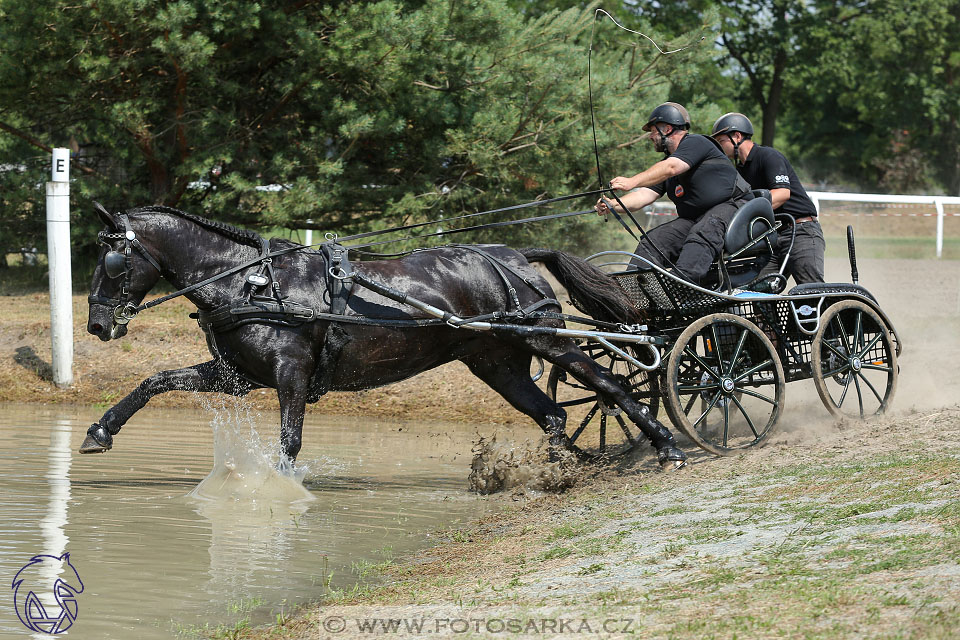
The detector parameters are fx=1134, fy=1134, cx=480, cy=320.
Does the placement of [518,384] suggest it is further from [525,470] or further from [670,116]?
[670,116]

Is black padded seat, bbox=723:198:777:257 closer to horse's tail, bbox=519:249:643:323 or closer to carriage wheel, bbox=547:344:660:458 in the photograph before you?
horse's tail, bbox=519:249:643:323

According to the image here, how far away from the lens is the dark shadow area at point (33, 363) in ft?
39.3

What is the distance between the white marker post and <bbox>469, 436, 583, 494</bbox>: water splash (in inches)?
218

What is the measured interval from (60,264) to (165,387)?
4891 mm

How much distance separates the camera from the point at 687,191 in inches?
331

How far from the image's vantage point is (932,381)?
980 cm

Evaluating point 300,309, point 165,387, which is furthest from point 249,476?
point 300,309

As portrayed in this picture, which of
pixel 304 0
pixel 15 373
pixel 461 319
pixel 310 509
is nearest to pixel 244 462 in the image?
pixel 310 509

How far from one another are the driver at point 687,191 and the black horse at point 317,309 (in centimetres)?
59

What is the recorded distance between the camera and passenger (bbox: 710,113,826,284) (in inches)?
348

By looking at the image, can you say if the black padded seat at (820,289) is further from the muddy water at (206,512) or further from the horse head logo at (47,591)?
the horse head logo at (47,591)

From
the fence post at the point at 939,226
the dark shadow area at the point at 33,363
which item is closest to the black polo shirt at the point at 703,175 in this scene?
the dark shadow area at the point at 33,363

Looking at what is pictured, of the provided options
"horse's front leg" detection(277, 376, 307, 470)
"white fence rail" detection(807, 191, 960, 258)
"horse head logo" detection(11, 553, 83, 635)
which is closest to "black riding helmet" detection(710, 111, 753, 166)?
"horse's front leg" detection(277, 376, 307, 470)

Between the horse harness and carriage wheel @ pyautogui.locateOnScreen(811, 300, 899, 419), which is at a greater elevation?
the horse harness
